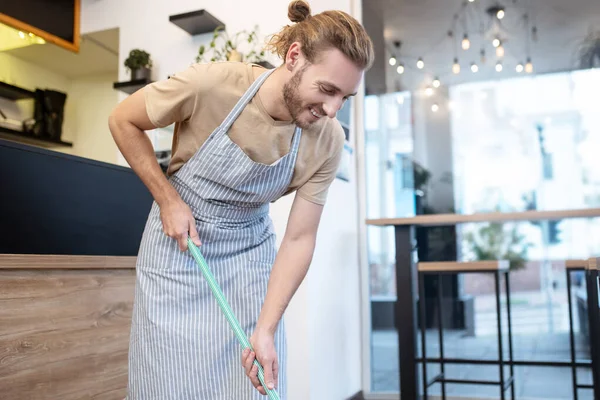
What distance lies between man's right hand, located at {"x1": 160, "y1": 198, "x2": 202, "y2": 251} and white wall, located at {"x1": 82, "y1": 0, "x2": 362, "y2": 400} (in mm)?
1464

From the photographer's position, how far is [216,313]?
1495 mm

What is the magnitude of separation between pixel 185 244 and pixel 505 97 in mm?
2599

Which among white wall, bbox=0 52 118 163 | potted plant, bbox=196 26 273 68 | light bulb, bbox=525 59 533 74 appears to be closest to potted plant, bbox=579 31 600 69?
light bulb, bbox=525 59 533 74

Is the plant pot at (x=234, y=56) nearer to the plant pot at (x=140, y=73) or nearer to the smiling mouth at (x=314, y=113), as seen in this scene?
the plant pot at (x=140, y=73)

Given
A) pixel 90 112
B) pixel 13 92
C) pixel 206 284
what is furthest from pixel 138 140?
pixel 90 112

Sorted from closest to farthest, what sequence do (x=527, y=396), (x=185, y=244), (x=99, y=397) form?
(x=185, y=244), (x=99, y=397), (x=527, y=396)

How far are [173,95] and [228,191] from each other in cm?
26

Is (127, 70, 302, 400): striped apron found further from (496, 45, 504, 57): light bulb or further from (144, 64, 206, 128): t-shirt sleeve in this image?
(496, 45, 504, 57): light bulb

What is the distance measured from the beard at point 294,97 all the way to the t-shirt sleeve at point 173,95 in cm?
19

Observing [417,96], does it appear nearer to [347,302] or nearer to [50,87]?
[347,302]

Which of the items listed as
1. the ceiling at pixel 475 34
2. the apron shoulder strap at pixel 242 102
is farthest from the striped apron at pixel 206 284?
the ceiling at pixel 475 34

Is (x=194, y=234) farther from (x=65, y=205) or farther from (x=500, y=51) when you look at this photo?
(x=500, y=51)

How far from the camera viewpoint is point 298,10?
1528 mm

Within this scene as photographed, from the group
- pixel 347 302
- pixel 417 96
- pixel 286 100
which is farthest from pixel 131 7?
pixel 286 100
